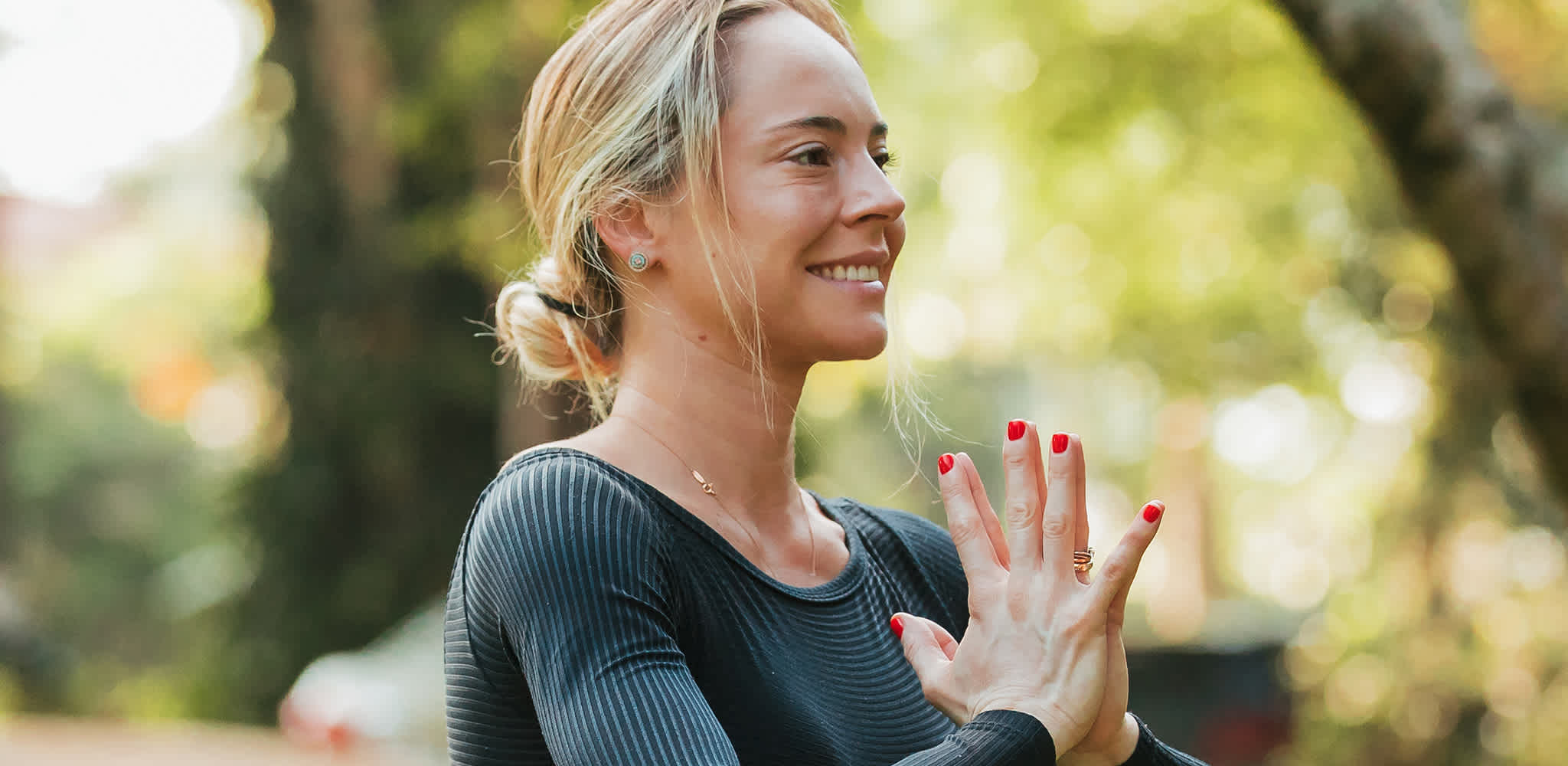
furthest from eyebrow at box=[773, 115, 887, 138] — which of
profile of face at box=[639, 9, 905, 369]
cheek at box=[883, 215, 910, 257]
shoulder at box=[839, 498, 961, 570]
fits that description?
shoulder at box=[839, 498, 961, 570]

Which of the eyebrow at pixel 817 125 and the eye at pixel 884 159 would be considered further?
the eye at pixel 884 159

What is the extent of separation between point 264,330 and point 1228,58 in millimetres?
6699

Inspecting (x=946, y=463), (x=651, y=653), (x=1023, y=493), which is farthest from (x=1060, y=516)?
(x=651, y=653)

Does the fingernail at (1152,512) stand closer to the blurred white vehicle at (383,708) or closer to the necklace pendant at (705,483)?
the necklace pendant at (705,483)

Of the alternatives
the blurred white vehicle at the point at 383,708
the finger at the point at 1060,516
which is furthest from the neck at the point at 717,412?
the blurred white vehicle at the point at 383,708

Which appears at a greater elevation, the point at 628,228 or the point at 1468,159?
the point at 628,228

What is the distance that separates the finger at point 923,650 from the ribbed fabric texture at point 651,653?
104 mm

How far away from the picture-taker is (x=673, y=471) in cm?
171

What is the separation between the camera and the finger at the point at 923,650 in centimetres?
155

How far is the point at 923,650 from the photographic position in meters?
1.58

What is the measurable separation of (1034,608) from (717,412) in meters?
0.47

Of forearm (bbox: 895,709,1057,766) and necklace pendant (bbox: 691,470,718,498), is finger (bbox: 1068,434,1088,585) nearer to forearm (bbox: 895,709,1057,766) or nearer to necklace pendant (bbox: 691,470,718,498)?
forearm (bbox: 895,709,1057,766)

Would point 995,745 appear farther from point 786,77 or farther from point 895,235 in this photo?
point 786,77

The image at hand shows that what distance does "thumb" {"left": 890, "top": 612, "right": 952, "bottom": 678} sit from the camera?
1.56 meters
